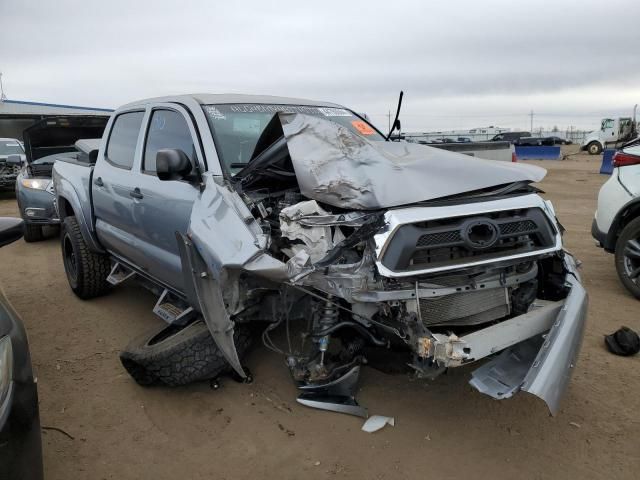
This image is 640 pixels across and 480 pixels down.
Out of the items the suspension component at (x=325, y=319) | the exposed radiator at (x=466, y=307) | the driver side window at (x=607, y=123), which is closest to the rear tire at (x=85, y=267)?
the suspension component at (x=325, y=319)

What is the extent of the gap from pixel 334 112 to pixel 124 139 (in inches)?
76.8

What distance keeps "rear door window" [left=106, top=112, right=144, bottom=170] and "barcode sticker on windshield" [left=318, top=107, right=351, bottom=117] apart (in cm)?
158

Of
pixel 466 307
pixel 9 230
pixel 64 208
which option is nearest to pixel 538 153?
pixel 64 208

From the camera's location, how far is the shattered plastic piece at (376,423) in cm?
304

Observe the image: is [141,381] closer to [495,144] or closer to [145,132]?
[145,132]

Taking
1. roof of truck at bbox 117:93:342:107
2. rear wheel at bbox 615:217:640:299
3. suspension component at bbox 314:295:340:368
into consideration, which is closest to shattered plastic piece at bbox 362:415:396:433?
suspension component at bbox 314:295:340:368

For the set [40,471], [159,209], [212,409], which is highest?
[159,209]

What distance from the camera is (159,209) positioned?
3.75 meters

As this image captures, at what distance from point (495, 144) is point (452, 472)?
1343 centimetres

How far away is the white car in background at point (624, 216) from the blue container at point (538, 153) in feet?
85.5

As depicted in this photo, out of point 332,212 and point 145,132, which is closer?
point 332,212

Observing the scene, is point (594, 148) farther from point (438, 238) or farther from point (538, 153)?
point (438, 238)

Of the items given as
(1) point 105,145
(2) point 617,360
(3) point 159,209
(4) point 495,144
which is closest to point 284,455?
(3) point 159,209

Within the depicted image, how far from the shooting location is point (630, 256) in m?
4.96
